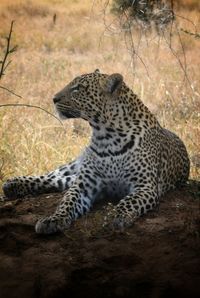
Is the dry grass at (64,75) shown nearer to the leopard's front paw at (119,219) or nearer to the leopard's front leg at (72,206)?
the leopard's front leg at (72,206)

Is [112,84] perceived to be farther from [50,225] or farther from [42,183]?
[50,225]

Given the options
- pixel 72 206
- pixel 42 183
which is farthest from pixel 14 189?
pixel 72 206

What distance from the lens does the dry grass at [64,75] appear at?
9.90 meters

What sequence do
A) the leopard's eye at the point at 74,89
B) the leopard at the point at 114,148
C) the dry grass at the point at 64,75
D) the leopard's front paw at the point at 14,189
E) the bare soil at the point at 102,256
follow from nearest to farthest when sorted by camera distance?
1. the bare soil at the point at 102,256
2. the leopard at the point at 114,148
3. the leopard's eye at the point at 74,89
4. the leopard's front paw at the point at 14,189
5. the dry grass at the point at 64,75

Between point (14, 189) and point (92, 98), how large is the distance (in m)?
1.15

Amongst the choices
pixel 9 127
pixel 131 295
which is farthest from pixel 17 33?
pixel 131 295

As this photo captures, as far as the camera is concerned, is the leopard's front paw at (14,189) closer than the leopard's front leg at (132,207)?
No

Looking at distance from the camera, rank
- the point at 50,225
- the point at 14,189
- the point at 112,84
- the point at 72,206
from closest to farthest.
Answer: the point at 50,225 < the point at 72,206 < the point at 112,84 < the point at 14,189

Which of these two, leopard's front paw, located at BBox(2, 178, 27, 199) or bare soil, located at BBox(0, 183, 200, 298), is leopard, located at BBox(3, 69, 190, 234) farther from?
leopard's front paw, located at BBox(2, 178, 27, 199)

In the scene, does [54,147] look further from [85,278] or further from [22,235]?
[85,278]

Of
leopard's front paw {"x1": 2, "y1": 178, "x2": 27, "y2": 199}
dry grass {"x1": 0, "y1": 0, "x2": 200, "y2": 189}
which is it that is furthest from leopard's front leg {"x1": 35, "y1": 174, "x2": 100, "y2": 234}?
dry grass {"x1": 0, "y1": 0, "x2": 200, "y2": 189}

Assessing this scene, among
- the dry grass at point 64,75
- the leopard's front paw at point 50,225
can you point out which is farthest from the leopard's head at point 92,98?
the leopard's front paw at point 50,225

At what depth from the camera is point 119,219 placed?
→ 6.71 meters

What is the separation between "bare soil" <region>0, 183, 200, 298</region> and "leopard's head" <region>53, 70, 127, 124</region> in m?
0.83
